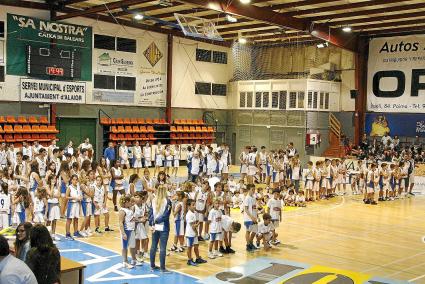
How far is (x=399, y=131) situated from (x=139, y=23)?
50.5ft

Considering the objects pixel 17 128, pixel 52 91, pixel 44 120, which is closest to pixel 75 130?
pixel 44 120

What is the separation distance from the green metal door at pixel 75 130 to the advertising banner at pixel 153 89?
3245 mm

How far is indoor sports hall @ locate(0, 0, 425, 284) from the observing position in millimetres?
10578

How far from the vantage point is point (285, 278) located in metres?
9.91

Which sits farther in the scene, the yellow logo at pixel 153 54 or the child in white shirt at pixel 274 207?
the yellow logo at pixel 153 54

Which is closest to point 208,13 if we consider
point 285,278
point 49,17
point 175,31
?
point 175,31

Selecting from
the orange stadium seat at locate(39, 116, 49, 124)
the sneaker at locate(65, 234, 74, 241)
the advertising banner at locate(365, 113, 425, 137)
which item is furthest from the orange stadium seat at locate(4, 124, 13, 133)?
the advertising banner at locate(365, 113, 425, 137)

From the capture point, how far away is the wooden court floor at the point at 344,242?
10859mm

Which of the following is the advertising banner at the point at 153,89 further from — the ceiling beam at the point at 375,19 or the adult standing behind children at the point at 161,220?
the adult standing behind children at the point at 161,220

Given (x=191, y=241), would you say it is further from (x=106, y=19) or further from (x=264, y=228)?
(x=106, y=19)

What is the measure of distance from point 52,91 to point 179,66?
26.9 ft

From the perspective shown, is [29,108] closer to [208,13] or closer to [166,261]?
[208,13]

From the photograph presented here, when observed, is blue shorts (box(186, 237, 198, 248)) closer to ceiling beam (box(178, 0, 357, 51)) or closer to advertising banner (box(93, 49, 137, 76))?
ceiling beam (box(178, 0, 357, 51))

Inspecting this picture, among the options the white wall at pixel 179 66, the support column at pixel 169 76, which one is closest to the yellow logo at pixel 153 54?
the white wall at pixel 179 66
